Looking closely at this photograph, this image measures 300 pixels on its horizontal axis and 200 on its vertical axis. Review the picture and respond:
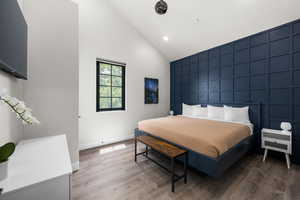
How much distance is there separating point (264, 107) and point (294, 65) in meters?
0.96

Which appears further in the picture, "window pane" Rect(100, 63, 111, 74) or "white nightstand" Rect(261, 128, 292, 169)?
"window pane" Rect(100, 63, 111, 74)

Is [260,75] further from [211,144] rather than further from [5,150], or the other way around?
[5,150]

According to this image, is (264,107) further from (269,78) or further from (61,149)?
(61,149)

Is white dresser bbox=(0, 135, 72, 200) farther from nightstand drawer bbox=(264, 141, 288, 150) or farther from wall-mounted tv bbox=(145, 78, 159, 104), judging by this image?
nightstand drawer bbox=(264, 141, 288, 150)

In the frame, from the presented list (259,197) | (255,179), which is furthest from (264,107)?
(259,197)

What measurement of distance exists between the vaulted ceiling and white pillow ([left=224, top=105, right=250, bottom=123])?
1.83 meters

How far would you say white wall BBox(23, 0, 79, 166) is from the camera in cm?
169

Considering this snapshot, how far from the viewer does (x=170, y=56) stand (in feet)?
15.1

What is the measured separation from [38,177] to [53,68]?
164cm

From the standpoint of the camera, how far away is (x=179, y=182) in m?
1.79

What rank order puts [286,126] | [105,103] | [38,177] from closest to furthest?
[38,177] → [286,126] → [105,103]

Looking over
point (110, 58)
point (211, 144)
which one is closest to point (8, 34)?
point (211, 144)

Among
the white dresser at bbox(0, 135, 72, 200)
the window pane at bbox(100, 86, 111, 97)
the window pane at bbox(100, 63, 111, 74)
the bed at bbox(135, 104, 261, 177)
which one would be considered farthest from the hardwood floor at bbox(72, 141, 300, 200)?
the window pane at bbox(100, 63, 111, 74)

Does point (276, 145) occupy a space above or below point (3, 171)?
below
